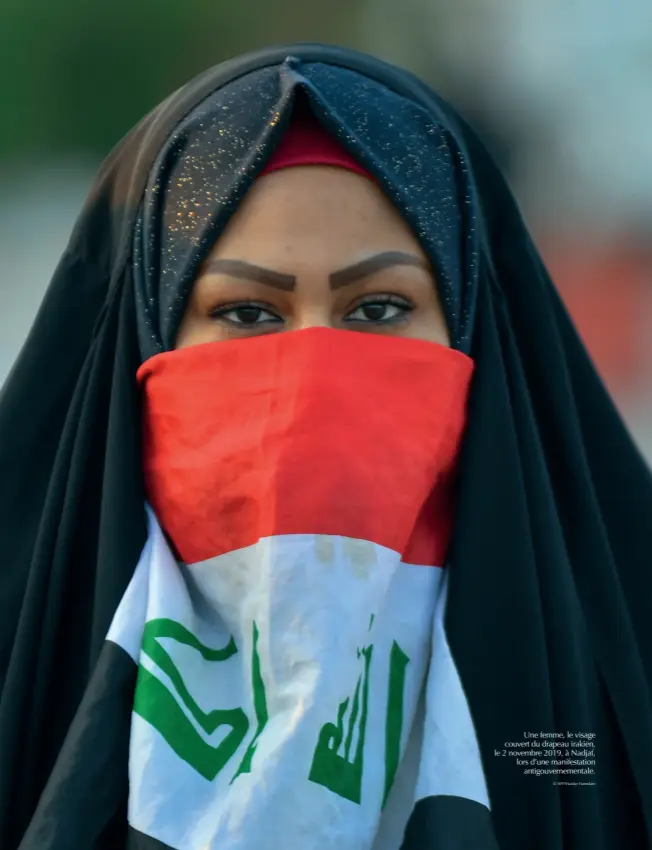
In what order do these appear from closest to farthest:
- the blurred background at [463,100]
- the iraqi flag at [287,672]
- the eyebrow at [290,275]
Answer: the iraqi flag at [287,672], the eyebrow at [290,275], the blurred background at [463,100]

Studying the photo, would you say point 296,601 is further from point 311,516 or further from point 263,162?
point 263,162

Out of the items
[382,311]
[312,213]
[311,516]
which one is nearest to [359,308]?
[382,311]

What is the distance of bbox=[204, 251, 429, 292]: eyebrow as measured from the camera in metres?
A: 1.14

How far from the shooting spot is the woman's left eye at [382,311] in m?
1.19

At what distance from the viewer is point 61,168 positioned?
6.14ft

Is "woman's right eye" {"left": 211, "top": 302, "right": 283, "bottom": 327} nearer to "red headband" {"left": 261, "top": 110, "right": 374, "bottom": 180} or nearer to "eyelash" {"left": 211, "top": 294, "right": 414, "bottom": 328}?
"eyelash" {"left": 211, "top": 294, "right": 414, "bottom": 328}

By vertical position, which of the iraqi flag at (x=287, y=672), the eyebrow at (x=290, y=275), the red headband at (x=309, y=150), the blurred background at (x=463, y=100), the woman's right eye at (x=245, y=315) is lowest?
the iraqi flag at (x=287, y=672)

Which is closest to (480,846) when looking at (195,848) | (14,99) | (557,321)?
(195,848)

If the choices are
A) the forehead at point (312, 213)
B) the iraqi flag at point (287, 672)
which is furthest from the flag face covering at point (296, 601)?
the forehead at point (312, 213)

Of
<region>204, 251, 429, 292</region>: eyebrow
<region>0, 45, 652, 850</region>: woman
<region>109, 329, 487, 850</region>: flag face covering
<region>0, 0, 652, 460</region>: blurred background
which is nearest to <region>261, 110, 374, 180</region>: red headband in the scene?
<region>0, 45, 652, 850</region>: woman

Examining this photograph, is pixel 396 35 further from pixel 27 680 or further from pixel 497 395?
pixel 27 680

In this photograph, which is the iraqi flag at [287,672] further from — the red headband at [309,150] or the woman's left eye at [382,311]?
the red headband at [309,150]

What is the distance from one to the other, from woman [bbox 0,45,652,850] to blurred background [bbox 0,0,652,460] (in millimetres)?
433

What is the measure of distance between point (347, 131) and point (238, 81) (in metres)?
0.21
